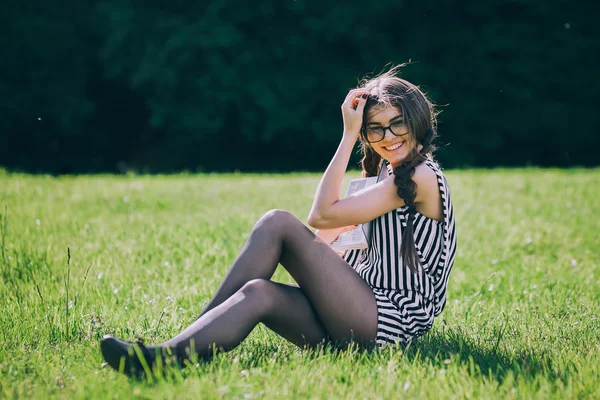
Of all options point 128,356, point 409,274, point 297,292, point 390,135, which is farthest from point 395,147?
point 128,356

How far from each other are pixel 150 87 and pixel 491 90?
11400 mm

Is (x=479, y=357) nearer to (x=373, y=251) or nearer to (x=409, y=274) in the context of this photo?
(x=409, y=274)

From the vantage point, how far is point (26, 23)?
20.1 m

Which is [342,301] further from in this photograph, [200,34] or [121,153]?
[121,153]

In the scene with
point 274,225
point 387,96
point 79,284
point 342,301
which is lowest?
point 79,284

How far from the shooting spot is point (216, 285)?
183 inches

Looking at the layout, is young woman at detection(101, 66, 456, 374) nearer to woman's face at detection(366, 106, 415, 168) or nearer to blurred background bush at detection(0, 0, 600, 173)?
woman's face at detection(366, 106, 415, 168)

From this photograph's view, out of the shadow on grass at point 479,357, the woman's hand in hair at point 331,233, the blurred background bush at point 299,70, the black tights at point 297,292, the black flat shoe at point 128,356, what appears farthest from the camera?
the blurred background bush at point 299,70

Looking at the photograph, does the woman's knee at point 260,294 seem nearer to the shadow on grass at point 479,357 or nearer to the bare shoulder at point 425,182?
the shadow on grass at point 479,357

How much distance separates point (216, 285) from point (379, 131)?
2047 mm

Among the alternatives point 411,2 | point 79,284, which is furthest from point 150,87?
point 79,284

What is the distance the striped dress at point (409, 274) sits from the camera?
10.00ft

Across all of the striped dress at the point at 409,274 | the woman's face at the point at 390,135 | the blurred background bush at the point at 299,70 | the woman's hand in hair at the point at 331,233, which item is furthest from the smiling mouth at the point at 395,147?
the blurred background bush at the point at 299,70

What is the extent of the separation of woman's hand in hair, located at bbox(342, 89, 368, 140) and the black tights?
1.82 ft
